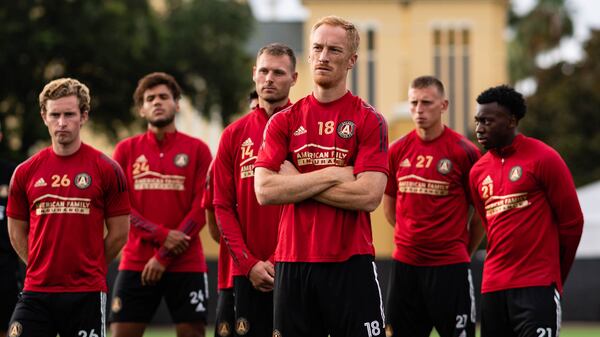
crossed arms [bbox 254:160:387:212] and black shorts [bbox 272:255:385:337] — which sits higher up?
crossed arms [bbox 254:160:387:212]

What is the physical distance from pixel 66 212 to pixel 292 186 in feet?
6.61

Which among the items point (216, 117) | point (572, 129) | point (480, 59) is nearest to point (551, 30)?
point (480, 59)

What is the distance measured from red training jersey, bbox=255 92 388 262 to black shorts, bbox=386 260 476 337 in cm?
285

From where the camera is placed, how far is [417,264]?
403 inches

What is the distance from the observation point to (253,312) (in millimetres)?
8695

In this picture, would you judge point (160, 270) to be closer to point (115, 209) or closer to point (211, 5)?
point (115, 209)

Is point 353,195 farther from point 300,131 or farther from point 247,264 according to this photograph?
point 247,264

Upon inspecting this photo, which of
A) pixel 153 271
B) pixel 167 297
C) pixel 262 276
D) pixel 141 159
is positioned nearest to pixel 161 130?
pixel 141 159

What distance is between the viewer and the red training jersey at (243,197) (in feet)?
28.6

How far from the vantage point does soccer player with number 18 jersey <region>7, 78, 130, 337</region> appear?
8.44 metres

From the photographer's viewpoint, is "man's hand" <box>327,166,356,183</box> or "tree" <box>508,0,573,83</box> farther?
"tree" <box>508,0,573,83</box>

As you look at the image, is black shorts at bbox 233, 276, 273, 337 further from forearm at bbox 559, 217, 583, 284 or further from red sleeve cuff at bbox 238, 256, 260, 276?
forearm at bbox 559, 217, 583, 284

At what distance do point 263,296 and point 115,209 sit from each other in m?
1.17

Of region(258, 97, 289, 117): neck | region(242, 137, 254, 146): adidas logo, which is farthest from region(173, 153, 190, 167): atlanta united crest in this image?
region(258, 97, 289, 117): neck
